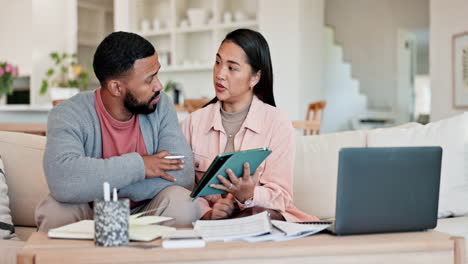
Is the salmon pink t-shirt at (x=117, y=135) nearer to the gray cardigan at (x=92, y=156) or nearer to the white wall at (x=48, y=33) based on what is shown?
the gray cardigan at (x=92, y=156)

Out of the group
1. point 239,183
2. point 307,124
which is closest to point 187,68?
point 307,124

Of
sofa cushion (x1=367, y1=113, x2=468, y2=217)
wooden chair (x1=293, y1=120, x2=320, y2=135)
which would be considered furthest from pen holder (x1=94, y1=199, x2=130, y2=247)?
wooden chair (x1=293, y1=120, x2=320, y2=135)

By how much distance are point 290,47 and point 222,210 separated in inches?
194

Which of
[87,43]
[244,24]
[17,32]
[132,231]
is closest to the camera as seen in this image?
[132,231]

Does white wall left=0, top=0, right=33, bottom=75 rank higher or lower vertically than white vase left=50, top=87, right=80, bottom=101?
higher

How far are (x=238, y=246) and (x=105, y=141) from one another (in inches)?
30.0

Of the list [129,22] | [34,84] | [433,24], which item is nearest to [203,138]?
[433,24]

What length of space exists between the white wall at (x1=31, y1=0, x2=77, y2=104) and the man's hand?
671 cm

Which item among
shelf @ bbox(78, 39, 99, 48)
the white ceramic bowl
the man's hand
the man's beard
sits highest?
the white ceramic bowl

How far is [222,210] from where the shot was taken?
1934 mm

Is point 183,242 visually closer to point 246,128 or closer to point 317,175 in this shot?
point 246,128

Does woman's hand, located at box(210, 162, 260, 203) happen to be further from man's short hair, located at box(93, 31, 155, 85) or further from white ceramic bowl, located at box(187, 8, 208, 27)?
white ceramic bowl, located at box(187, 8, 208, 27)

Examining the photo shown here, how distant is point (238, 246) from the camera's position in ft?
4.29

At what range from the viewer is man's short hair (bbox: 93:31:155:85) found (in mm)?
1860
